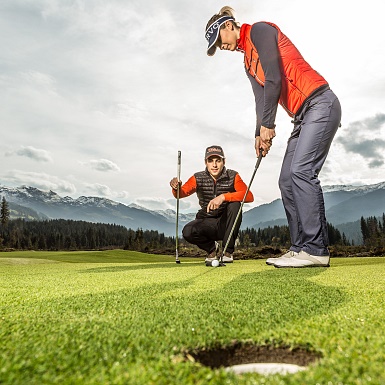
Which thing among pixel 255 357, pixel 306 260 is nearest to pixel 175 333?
pixel 255 357

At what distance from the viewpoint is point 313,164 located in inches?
193

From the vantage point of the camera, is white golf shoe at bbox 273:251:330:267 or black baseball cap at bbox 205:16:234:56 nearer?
white golf shoe at bbox 273:251:330:267

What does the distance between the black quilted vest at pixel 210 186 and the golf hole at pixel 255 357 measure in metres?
6.72

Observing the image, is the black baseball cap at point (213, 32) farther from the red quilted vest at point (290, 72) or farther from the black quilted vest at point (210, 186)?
the black quilted vest at point (210, 186)

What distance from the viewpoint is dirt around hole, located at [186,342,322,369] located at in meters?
1.50

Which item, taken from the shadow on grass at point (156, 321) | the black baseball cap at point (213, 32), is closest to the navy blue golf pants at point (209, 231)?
the black baseball cap at point (213, 32)

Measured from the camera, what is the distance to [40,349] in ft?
4.70

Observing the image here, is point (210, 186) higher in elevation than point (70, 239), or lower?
lower

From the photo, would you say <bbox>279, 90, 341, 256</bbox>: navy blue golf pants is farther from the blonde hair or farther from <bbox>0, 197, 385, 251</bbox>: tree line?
<bbox>0, 197, 385, 251</bbox>: tree line

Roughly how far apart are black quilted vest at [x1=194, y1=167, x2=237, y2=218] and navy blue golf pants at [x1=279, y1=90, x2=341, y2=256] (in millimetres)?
3493

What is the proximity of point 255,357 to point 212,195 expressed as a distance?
23.0 ft

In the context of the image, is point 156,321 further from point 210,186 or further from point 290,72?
point 210,186

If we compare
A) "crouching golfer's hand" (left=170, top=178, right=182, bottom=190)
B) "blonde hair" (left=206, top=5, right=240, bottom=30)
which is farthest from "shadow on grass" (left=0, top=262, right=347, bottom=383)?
"crouching golfer's hand" (left=170, top=178, right=182, bottom=190)

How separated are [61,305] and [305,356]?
1.71 m
